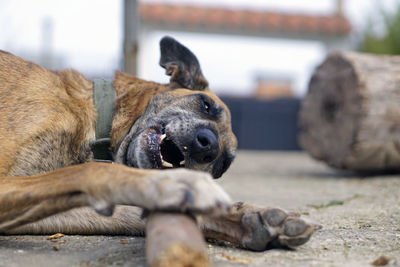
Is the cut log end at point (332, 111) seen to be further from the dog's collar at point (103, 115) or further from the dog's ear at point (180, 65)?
the dog's collar at point (103, 115)

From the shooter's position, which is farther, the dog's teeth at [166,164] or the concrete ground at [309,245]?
the dog's teeth at [166,164]

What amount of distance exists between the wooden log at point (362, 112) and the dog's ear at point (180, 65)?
1987 mm

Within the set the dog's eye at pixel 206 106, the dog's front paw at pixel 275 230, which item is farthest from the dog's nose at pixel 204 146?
the dog's front paw at pixel 275 230

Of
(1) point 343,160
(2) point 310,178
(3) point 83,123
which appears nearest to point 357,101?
(1) point 343,160

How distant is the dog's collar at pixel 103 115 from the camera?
2.97m

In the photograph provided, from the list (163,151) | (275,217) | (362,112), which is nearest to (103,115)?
(163,151)

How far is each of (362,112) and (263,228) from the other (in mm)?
3159

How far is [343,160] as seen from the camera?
5.06 m

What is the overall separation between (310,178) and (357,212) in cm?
258

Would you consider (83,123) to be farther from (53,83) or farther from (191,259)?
(191,259)

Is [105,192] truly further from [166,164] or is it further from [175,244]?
[166,164]

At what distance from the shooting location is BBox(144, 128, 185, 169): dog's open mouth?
112 inches

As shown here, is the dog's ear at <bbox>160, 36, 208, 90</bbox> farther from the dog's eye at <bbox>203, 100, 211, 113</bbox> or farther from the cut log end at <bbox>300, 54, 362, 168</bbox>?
the cut log end at <bbox>300, 54, 362, 168</bbox>

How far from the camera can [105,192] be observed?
1723 mm
